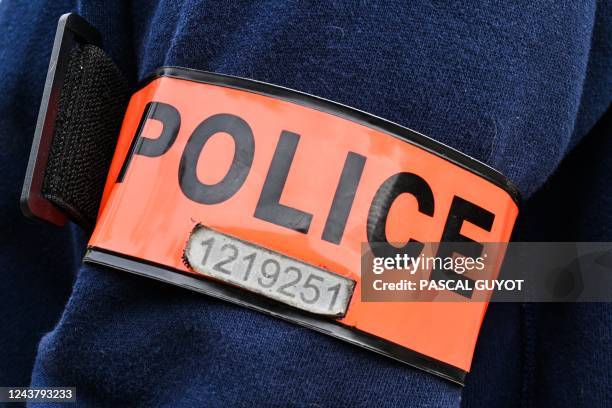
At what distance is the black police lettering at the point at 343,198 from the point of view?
1.24 feet

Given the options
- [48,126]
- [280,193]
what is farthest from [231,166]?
[48,126]

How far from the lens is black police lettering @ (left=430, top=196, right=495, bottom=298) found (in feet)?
1.30

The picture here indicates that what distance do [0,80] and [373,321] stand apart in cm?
39

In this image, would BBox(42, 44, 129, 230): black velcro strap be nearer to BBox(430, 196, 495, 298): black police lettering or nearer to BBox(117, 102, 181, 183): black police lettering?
BBox(117, 102, 181, 183): black police lettering

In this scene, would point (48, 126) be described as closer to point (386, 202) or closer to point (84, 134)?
point (84, 134)

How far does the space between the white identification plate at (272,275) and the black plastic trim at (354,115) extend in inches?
3.7

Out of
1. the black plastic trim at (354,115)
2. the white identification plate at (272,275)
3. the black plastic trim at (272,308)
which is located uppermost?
the black plastic trim at (354,115)

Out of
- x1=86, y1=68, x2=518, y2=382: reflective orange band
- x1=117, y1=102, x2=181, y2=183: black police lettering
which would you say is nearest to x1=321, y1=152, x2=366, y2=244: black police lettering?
x1=86, y1=68, x2=518, y2=382: reflective orange band

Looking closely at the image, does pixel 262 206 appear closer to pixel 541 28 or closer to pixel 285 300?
pixel 285 300

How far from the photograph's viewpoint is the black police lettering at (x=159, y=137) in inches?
15.8

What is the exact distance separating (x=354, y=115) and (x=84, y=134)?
0.20 metres

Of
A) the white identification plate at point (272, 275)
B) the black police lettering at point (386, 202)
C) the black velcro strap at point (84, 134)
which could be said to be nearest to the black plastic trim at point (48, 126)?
the black velcro strap at point (84, 134)

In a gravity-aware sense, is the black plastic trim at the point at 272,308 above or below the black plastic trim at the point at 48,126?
below

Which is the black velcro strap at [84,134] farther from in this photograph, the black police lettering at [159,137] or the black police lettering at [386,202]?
the black police lettering at [386,202]
